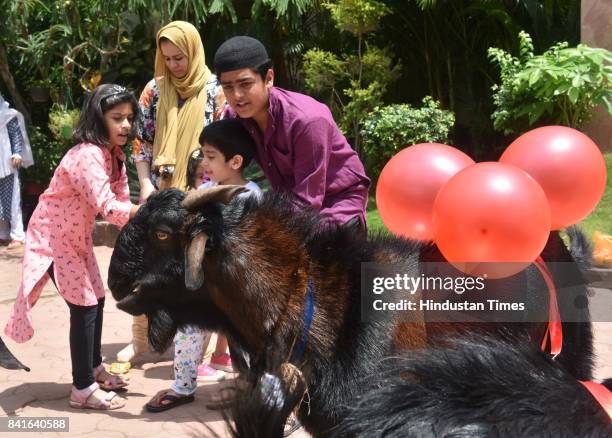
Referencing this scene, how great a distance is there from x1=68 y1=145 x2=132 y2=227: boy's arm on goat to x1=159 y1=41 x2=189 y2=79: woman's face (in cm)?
69

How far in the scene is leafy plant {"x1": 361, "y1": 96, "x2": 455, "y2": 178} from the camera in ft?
30.9

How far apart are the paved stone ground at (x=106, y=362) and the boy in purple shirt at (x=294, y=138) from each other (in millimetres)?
1132

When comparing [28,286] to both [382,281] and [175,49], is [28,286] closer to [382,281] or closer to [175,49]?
[175,49]

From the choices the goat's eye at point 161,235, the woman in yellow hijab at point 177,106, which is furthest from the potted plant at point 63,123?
the goat's eye at point 161,235

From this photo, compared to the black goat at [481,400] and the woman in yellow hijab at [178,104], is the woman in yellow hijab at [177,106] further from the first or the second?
the black goat at [481,400]

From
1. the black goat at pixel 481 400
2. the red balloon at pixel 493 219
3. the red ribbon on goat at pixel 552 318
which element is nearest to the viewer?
the black goat at pixel 481 400

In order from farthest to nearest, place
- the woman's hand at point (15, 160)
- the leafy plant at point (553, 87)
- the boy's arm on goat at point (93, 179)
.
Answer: the woman's hand at point (15, 160)
the leafy plant at point (553, 87)
the boy's arm on goat at point (93, 179)

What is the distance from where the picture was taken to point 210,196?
2781 millimetres

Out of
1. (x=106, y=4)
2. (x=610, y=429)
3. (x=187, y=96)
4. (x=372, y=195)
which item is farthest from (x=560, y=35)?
(x=610, y=429)

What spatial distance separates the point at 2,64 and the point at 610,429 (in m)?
10.6

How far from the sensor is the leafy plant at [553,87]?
25.8 feet

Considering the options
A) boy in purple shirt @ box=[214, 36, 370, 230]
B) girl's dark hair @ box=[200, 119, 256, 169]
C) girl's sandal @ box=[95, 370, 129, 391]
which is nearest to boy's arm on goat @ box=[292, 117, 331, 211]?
boy in purple shirt @ box=[214, 36, 370, 230]

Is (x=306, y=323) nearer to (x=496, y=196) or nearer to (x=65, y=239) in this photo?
(x=496, y=196)

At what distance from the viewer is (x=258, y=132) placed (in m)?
3.29
